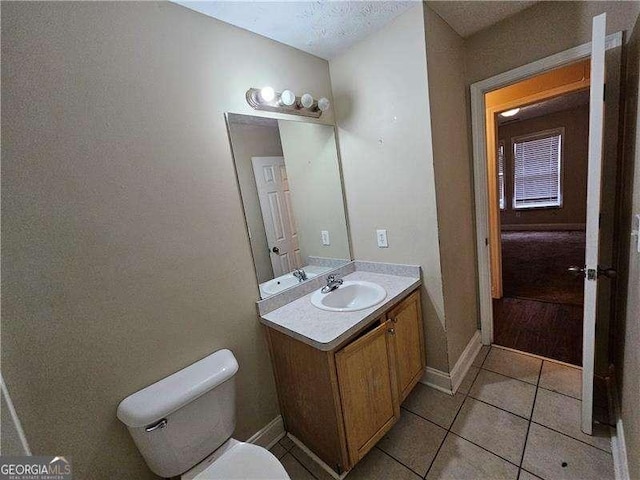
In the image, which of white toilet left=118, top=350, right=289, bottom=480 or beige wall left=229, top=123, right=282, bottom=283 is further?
beige wall left=229, top=123, right=282, bottom=283

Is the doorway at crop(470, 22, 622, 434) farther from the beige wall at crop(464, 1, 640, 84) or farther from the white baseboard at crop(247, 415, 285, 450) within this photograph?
the white baseboard at crop(247, 415, 285, 450)

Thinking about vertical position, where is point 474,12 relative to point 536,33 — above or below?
above

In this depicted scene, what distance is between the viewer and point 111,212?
104cm

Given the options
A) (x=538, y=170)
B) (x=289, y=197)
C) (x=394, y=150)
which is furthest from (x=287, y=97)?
(x=538, y=170)

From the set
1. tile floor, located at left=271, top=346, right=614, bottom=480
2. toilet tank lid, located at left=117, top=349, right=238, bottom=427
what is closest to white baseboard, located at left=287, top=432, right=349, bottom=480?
tile floor, located at left=271, top=346, right=614, bottom=480

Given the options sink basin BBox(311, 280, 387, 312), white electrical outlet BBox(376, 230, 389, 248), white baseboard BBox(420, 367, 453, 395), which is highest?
white electrical outlet BBox(376, 230, 389, 248)

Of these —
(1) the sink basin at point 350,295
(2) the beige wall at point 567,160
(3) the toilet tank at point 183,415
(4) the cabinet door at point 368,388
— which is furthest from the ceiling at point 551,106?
(3) the toilet tank at point 183,415

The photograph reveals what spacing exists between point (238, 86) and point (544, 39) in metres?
1.86

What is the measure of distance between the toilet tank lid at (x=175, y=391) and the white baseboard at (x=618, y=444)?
5.72 ft

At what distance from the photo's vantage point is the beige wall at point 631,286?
3.29 ft

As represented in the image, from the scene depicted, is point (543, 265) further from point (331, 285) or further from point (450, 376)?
point (331, 285)

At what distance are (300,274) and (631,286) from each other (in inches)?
63.6

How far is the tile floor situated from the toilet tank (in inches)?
23.2

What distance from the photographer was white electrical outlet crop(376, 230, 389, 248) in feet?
6.14
